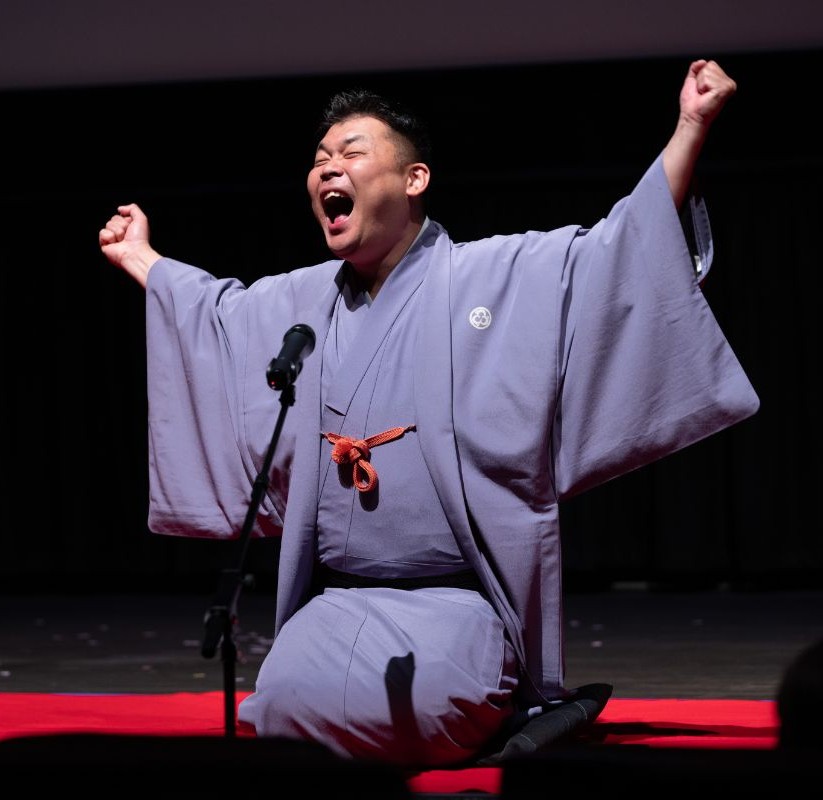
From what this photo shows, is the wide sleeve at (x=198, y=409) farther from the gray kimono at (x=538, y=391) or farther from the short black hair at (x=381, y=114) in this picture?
the short black hair at (x=381, y=114)

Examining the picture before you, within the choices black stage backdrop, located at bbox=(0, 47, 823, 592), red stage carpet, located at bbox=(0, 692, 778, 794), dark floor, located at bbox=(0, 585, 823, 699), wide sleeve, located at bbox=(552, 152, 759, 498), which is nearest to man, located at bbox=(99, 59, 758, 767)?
wide sleeve, located at bbox=(552, 152, 759, 498)

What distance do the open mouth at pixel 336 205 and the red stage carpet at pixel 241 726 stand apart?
91 cm

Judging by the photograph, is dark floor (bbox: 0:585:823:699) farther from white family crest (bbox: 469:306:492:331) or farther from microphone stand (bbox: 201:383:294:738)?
microphone stand (bbox: 201:383:294:738)

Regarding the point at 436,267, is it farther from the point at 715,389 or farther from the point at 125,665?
the point at 125,665

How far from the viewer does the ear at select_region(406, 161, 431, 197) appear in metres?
2.42

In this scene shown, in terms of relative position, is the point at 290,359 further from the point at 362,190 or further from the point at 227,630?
the point at 362,190

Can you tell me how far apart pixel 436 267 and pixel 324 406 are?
32 cm

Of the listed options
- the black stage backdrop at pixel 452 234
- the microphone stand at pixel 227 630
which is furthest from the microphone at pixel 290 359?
the black stage backdrop at pixel 452 234

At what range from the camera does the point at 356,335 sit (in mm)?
2367

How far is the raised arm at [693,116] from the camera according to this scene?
2.10 meters

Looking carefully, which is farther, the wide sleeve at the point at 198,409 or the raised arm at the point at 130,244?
the raised arm at the point at 130,244

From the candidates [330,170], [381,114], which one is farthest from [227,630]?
[381,114]

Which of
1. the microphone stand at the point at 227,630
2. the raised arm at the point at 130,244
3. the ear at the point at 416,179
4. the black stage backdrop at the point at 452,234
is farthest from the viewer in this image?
the black stage backdrop at the point at 452,234

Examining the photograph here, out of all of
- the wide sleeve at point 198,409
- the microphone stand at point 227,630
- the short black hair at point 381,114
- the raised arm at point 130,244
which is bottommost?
the microphone stand at point 227,630
